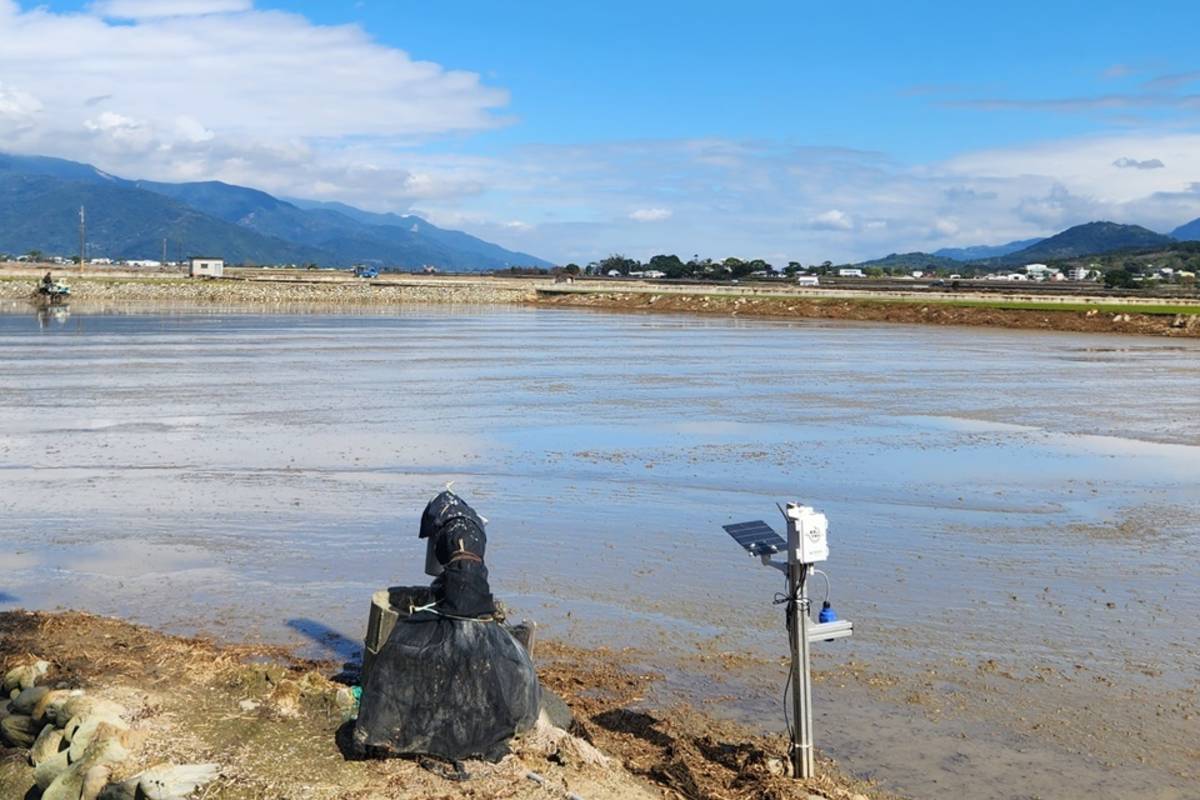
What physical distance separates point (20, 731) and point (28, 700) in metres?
0.21

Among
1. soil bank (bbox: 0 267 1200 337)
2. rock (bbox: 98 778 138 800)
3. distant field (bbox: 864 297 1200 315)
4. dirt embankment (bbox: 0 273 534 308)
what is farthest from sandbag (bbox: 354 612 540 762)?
dirt embankment (bbox: 0 273 534 308)

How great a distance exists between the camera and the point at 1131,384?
117ft

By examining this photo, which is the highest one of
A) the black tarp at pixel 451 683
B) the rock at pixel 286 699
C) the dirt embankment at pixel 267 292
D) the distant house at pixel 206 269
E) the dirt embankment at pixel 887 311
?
the distant house at pixel 206 269

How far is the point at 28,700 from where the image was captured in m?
8.11

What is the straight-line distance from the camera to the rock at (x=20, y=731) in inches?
313

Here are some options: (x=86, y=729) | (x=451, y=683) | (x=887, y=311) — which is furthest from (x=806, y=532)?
(x=887, y=311)

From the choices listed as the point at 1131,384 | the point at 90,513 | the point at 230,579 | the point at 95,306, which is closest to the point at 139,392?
the point at 90,513

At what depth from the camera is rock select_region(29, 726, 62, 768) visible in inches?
294

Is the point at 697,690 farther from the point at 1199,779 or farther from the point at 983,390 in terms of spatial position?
the point at 983,390

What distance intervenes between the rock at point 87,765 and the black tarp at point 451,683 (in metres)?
1.45

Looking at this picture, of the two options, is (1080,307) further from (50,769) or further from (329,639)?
(50,769)

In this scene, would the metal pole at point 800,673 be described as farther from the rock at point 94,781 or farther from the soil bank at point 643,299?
the soil bank at point 643,299

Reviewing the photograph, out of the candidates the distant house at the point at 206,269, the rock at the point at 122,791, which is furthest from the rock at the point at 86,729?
the distant house at the point at 206,269

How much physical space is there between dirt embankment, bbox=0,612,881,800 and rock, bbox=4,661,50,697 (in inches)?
2.8
